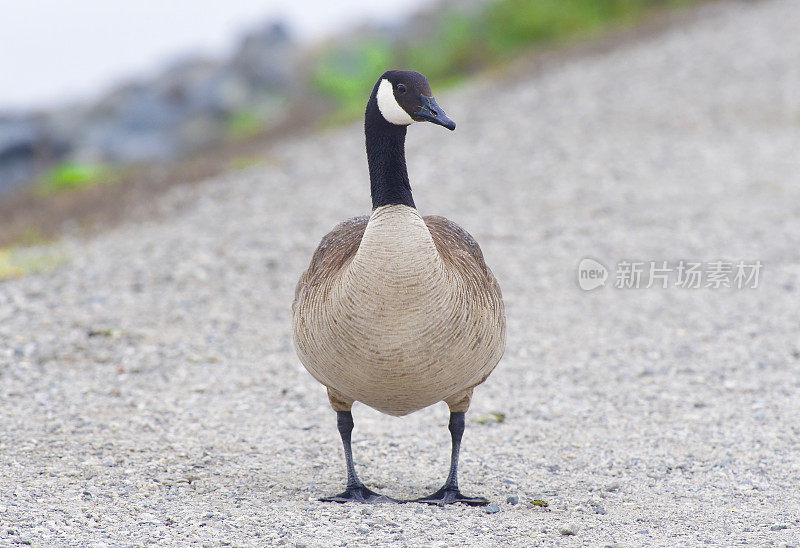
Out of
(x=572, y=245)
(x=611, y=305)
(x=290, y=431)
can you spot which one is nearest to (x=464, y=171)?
(x=572, y=245)

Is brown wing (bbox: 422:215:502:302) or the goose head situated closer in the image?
the goose head

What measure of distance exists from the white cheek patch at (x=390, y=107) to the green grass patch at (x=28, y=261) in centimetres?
716

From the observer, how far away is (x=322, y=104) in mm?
22688

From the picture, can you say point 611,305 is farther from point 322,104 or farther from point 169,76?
point 169,76

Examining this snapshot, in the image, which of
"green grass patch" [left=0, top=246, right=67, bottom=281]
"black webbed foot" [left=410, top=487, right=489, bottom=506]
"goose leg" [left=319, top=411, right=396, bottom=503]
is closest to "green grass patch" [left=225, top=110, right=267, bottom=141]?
"green grass patch" [left=0, top=246, right=67, bottom=281]

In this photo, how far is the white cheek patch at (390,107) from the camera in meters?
5.41

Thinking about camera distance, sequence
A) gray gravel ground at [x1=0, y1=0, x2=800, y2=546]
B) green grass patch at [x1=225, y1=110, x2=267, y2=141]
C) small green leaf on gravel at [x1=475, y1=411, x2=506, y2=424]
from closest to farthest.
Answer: gray gravel ground at [x1=0, y1=0, x2=800, y2=546] → small green leaf on gravel at [x1=475, y1=411, x2=506, y2=424] → green grass patch at [x1=225, y1=110, x2=267, y2=141]

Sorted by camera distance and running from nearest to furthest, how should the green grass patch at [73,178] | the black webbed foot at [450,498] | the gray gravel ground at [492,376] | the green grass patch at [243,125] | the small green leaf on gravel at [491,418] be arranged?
the gray gravel ground at [492,376]
the black webbed foot at [450,498]
the small green leaf on gravel at [491,418]
the green grass patch at [73,178]
the green grass patch at [243,125]

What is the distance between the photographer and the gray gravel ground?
551cm

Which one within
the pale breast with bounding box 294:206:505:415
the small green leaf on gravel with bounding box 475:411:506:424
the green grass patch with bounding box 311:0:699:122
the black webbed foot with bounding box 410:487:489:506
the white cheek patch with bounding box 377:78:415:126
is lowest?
the black webbed foot with bounding box 410:487:489:506

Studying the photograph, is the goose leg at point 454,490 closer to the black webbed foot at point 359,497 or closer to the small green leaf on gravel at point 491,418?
the black webbed foot at point 359,497

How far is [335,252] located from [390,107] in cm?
96

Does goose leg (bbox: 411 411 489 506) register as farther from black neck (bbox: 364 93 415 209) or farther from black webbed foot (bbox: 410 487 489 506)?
black neck (bbox: 364 93 415 209)

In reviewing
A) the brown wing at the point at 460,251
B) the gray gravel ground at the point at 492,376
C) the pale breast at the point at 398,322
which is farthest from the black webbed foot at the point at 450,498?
the brown wing at the point at 460,251
